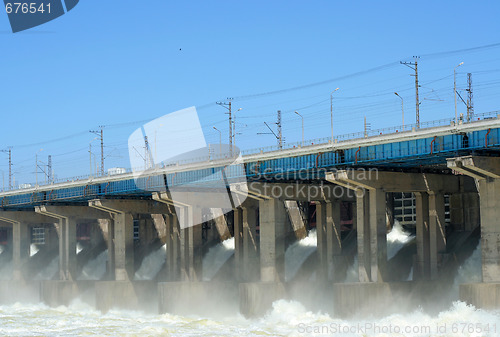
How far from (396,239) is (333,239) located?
5.84 m

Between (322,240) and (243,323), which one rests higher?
(322,240)

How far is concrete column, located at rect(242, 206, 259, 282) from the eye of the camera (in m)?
83.0

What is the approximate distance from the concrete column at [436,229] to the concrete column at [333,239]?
34.7 ft

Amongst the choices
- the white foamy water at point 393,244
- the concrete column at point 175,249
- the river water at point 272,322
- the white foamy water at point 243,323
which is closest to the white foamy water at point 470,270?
the river water at point 272,322

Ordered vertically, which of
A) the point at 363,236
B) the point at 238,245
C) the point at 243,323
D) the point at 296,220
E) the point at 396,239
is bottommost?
the point at 243,323

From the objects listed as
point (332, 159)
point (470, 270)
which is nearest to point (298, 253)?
point (332, 159)

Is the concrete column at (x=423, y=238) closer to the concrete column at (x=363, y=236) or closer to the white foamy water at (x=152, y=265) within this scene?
the concrete column at (x=363, y=236)

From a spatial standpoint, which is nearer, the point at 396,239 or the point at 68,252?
the point at 396,239

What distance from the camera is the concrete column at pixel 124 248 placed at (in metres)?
91.9

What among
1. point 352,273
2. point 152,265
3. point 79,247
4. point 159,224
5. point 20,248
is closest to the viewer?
point 352,273

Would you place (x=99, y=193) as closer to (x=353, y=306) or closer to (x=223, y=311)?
(x=223, y=311)

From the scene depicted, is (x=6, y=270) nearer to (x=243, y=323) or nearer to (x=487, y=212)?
(x=243, y=323)

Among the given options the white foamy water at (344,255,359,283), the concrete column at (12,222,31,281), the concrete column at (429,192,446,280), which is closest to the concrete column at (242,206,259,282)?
the white foamy water at (344,255,359,283)

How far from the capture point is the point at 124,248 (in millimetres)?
92375
